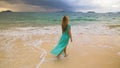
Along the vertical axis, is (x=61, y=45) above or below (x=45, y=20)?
above

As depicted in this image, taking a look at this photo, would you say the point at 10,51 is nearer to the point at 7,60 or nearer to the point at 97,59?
the point at 7,60

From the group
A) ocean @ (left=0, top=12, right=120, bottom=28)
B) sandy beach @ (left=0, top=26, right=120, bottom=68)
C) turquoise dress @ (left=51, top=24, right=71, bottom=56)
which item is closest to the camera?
sandy beach @ (left=0, top=26, right=120, bottom=68)

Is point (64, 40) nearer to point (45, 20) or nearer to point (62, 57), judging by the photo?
point (62, 57)

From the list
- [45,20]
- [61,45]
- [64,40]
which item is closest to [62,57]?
[61,45]

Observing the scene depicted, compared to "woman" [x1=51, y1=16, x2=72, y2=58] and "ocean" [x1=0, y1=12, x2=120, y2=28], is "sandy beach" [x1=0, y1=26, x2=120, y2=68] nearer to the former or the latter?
"woman" [x1=51, y1=16, x2=72, y2=58]

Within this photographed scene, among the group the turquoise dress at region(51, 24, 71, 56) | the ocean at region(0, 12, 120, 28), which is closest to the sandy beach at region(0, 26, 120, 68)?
the turquoise dress at region(51, 24, 71, 56)

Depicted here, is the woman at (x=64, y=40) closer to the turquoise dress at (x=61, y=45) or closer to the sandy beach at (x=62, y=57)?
the turquoise dress at (x=61, y=45)

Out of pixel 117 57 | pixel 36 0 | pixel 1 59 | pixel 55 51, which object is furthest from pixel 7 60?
pixel 36 0

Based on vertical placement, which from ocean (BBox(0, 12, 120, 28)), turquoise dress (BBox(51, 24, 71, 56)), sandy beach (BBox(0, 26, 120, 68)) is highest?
turquoise dress (BBox(51, 24, 71, 56))

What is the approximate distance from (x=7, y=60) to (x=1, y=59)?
17cm

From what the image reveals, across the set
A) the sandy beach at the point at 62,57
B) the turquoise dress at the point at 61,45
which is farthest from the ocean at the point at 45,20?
the turquoise dress at the point at 61,45

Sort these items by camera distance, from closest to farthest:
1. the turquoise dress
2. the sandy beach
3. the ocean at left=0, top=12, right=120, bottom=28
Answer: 1. the sandy beach
2. the turquoise dress
3. the ocean at left=0, top=12, right=120, bottom=28

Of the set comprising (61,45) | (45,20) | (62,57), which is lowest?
(45,20)

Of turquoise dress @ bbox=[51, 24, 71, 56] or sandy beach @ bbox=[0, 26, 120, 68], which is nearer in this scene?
sandy beach @ bbox=[0, 26, 120, 68]
